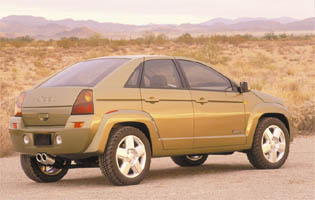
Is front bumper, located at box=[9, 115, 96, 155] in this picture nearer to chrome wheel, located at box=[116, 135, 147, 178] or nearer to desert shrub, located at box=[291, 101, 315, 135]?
chrome wheel, located at box=[116, 135, 147, 178]

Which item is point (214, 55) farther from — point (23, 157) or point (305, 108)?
point (23, 157)

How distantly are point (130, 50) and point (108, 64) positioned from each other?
49517 mm

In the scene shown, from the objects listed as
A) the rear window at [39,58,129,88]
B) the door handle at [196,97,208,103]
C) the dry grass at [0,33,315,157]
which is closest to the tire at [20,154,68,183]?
the rear window at [39,58,129,88]

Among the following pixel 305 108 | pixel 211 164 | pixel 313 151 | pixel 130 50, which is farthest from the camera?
pixel 130 50

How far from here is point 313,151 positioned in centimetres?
1245

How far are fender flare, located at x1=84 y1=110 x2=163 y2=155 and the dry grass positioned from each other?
4.28 metres

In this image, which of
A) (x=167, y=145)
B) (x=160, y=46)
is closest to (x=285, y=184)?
(x=167, y=145)

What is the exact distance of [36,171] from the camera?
9109 millimetres

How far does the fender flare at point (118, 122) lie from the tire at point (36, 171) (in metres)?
1.39

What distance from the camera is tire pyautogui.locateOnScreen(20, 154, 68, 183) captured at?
9.04m

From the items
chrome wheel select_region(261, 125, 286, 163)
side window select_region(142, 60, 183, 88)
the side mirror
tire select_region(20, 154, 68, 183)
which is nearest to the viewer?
side window select_region(142, 60, 183, 88)

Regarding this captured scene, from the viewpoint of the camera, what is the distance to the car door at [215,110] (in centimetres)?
920

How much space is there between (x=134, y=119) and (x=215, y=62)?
34782 mm

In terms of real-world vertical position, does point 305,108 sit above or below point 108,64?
below
